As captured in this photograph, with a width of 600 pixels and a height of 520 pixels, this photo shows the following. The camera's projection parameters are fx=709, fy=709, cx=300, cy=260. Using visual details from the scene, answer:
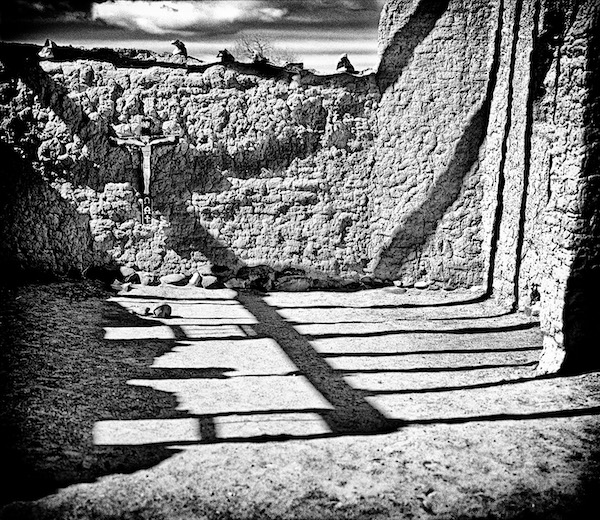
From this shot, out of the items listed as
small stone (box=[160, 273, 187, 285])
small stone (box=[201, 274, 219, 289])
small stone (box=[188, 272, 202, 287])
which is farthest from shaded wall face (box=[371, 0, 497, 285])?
small stone (box=[160, 273, 187, 285])

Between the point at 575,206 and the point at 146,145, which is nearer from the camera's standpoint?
the point at 575,206

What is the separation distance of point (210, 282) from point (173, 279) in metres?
0.54

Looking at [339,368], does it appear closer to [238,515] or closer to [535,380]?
[535,380]

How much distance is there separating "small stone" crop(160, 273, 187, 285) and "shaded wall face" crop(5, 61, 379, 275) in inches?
5.5

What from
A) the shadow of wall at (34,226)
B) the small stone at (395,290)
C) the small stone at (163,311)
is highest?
the shadow of wall at (34,226)

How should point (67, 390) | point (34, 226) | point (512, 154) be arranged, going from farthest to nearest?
point (34, 226) < point (512, 154) < point (67, 390)

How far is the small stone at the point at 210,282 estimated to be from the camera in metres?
10.4

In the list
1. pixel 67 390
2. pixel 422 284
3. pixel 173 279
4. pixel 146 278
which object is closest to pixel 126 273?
pixel 146 278

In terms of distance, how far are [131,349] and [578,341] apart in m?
4.65

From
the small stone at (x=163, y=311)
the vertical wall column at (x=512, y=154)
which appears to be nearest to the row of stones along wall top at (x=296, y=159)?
the vertical wall column at (x=512, y=154)

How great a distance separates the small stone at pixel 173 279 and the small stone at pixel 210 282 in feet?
0.97

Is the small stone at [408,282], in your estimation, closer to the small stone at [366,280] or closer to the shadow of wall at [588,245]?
the small stone at [366,280]

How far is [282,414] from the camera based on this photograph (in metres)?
6.18

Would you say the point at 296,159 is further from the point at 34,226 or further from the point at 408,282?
the point at 34,226
